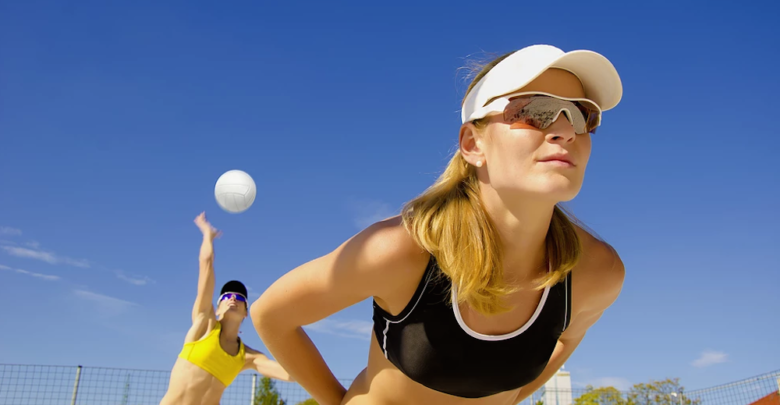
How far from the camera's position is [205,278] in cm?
779

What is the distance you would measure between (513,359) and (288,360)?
3.68ft

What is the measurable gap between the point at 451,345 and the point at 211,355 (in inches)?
236

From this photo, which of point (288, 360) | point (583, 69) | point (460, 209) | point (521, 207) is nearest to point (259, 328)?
point (288, 360)

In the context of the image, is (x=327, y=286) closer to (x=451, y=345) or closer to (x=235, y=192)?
(x=451, y=345)

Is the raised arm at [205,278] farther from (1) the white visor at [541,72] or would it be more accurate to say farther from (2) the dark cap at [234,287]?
(1) the white visor at [541,72]

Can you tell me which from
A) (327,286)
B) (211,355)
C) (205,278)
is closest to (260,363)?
(211,355)

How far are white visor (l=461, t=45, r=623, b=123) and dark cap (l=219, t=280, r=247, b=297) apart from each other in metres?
6.07

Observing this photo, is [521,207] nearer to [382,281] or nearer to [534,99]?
[534,99]

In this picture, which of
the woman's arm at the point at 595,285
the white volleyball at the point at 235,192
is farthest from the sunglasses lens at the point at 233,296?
the woman's arm at the point at 595,285

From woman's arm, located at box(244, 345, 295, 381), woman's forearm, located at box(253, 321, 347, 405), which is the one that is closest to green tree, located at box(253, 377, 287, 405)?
woman's arm, located at box(244, 345, 295, 381)

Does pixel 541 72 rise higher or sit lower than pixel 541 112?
higher

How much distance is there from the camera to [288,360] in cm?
293

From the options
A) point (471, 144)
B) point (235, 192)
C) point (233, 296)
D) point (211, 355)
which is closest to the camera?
point (471, 144)

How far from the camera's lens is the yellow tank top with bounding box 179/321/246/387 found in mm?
7641
